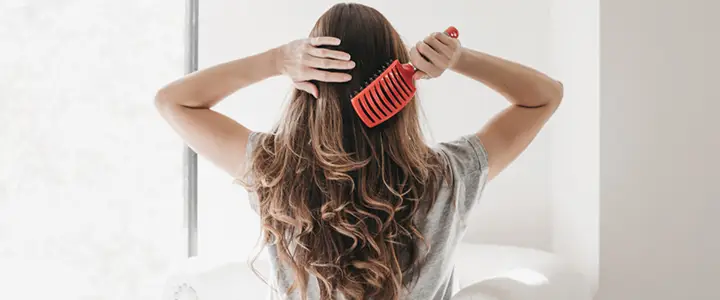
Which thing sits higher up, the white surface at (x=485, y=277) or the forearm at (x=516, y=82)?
the forearm at (x=516, y=82)

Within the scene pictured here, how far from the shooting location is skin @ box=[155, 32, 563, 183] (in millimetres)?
1075

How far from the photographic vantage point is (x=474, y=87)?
81.0 inches

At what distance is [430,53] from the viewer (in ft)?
3.19

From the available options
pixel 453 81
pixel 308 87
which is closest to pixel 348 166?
pixel 308 87

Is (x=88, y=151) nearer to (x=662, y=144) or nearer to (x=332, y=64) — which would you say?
(x=332, y=64)

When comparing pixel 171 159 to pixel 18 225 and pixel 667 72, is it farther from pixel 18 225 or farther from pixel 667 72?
pixel 667 72

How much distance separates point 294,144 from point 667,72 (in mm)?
907

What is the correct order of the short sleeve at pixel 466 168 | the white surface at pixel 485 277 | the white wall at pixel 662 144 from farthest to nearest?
1. the white wall at pixel 662 144
2. the white surface at pixel 485 277
3. the short sleeve at pixel 466 168

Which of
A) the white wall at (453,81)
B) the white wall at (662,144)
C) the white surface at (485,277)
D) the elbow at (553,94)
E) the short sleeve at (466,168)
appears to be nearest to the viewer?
the short sleeve at (466,168)

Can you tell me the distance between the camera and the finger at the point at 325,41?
96cm

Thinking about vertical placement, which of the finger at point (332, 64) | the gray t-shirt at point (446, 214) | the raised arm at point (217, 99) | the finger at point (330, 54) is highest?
the finger at point (330, 54)

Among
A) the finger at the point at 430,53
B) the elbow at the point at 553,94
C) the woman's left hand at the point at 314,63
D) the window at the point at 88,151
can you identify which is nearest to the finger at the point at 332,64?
the woman's left hand at the point at 314,63

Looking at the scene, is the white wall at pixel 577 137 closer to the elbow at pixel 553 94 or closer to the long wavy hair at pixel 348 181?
the elbow at pixel 553 94

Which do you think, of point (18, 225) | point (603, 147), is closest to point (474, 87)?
point (603, 147)
